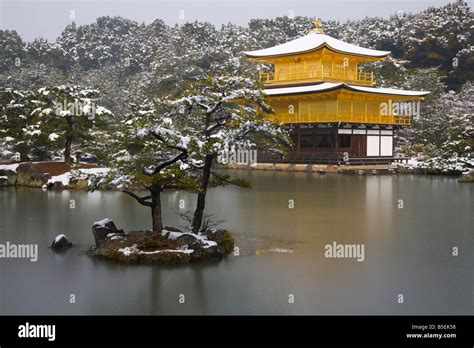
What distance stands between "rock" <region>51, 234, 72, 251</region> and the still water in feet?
0.72

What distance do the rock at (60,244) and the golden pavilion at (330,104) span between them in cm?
2373

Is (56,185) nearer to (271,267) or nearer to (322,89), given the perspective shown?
(271,267)

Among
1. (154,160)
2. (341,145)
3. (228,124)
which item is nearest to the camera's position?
(154,160)

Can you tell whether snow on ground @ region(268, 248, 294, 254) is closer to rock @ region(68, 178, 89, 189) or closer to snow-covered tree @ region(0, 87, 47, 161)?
rock @ region(68, 178, 89, 189)

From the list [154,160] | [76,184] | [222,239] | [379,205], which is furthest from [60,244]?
[76,184]

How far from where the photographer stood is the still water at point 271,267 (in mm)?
8930

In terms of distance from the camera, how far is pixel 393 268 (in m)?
10.9

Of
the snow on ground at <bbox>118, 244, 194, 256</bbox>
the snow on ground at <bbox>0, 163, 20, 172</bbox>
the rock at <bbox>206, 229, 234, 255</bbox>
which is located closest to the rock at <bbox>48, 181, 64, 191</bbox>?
the snow on ground at <bbox>0, 163, 20, 172</bbox>

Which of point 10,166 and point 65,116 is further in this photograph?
point 10,166

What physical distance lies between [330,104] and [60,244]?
89.3ft

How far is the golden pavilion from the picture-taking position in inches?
1448

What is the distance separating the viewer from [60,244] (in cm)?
1280

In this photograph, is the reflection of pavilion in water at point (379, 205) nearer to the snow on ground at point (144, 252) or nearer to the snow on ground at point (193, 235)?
the snow on ground at point (193, 235)
